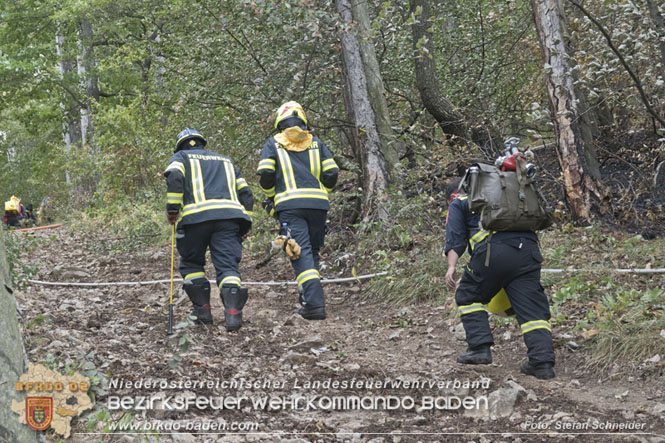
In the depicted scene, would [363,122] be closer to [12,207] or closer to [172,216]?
[172,216]

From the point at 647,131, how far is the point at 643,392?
20.6ft

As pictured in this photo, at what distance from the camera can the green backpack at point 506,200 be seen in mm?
4508

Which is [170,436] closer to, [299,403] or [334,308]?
[299,403]

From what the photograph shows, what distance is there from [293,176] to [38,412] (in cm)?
434

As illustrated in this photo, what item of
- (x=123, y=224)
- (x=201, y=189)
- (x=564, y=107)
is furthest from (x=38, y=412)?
(x=123, y=224)

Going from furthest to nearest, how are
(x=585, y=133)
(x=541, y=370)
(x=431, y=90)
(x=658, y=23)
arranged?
1. (x=431, y=90)
2. (x=585, y=133)
3. (x=658, y=23)
4. (x=541, y=370)

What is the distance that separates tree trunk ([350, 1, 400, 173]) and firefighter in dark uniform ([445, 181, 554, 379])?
12.7 ft

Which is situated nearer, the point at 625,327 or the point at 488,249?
the point at 488,249

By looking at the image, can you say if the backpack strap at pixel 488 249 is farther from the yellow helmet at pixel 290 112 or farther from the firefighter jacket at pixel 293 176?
the yellow helmet at pixel 290 112

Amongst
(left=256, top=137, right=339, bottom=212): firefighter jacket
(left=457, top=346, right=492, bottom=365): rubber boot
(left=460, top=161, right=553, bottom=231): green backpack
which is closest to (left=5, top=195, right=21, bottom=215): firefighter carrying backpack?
(left=256, top=137, right=339, bottom=212): firefighter jacket

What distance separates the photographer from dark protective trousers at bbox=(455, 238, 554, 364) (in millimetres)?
4512

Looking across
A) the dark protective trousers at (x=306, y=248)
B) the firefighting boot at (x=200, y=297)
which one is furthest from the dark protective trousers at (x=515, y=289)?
the firefighting boot at (x=200, y=297)

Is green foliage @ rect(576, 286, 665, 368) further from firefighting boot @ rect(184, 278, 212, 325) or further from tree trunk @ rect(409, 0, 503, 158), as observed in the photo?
tree trunk @ rect(409, 0, 503, 158)

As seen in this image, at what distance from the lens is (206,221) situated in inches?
239
